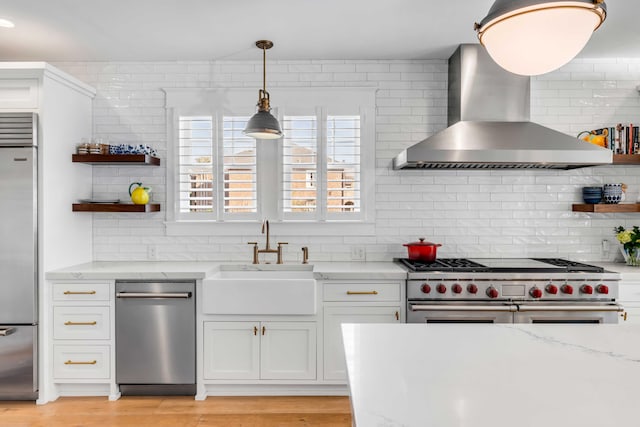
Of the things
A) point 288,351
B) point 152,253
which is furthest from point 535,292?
point 152,253

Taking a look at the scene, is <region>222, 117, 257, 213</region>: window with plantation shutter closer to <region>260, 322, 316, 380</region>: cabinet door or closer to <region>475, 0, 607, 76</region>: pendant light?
<region>260, 322, 316, 380</region>: cabinet door

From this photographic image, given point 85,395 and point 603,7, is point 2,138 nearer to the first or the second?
point 85,395

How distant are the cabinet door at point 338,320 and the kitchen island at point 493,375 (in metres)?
1.49

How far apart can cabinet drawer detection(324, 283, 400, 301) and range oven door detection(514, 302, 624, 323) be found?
89cm

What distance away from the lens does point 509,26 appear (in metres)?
1.17

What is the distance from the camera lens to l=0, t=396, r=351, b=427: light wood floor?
2869mm

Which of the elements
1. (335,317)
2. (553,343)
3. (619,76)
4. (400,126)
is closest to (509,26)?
(553,343)

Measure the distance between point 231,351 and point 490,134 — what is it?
2540 mm

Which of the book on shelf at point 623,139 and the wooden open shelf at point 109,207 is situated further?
the book on shelf at point 623,139

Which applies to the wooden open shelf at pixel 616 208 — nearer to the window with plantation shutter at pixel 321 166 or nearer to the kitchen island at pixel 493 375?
the window with plantation shutter at pixel 321 166

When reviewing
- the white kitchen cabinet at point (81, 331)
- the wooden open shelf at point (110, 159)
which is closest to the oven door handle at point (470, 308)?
the white kitchen cabinet at point (81, 331)

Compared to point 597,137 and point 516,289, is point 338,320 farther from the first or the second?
point 597,137

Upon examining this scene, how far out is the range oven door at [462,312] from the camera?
121 inches

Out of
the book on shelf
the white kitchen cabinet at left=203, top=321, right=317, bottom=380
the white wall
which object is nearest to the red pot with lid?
the white wall
